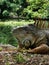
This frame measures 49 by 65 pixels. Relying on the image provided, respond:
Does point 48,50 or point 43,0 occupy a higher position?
point 43,0

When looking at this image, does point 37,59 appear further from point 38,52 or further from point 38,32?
point 38,32

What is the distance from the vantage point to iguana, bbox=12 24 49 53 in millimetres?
6274

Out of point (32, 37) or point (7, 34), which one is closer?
point (32, 37)

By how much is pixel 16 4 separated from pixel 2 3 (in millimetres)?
1760

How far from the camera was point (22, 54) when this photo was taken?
5.93 metres

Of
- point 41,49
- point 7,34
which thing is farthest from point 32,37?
point 7,34

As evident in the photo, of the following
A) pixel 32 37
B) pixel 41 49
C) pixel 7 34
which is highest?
pixel 32 37

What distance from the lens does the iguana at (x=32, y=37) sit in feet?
20.6

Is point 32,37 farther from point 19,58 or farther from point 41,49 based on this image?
point 19,58

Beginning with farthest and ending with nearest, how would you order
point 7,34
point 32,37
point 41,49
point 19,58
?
point 7,34, point 32,37, point 41,49, point 19,58

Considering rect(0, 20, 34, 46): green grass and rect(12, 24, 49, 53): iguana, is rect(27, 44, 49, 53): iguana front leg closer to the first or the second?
rect(12, 24, 49, 53): iguana

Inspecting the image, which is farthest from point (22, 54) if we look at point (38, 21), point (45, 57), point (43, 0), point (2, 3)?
point (2, 3)

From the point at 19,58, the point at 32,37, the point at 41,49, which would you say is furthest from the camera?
the point at 32,37

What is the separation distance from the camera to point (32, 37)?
21.0 feet
